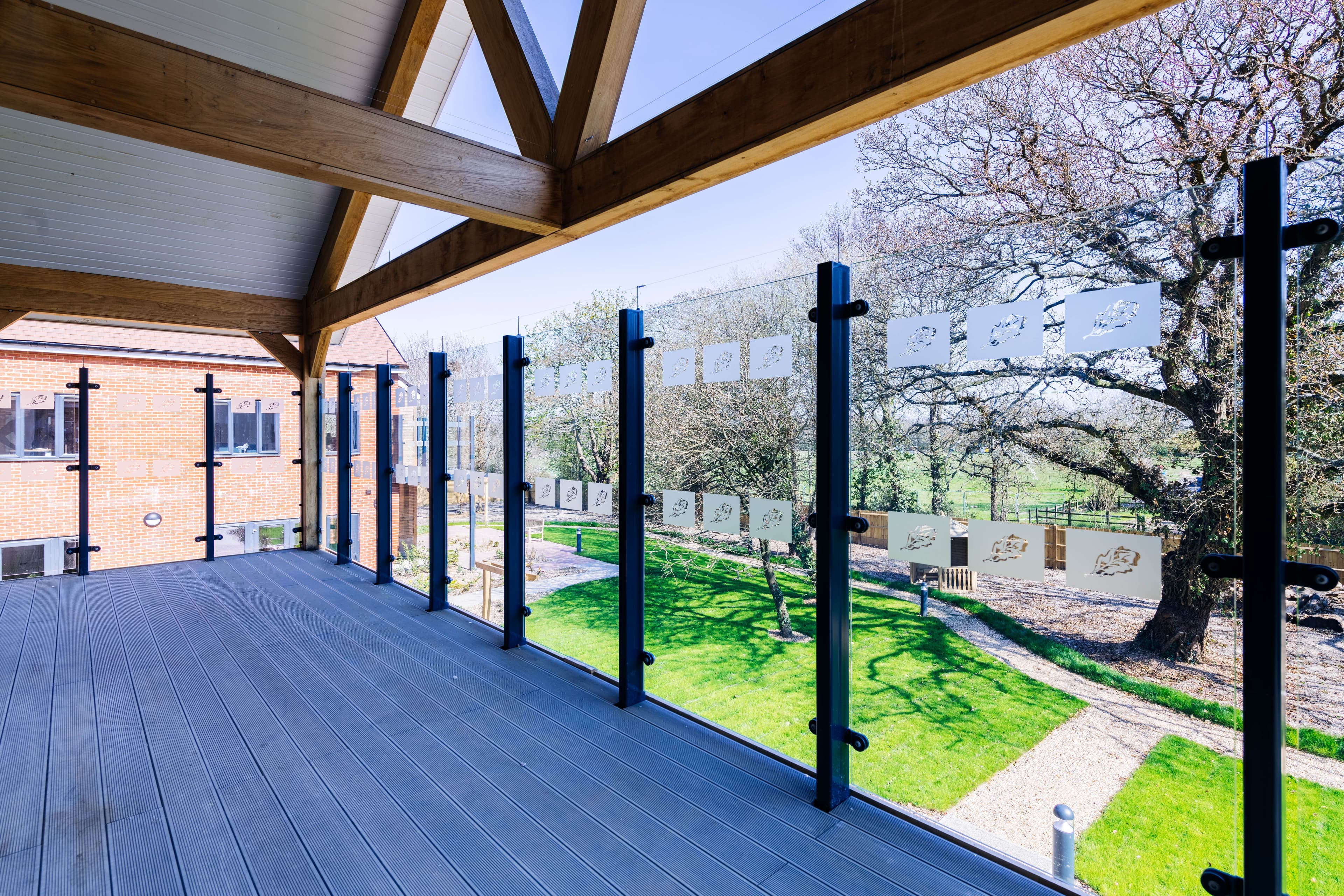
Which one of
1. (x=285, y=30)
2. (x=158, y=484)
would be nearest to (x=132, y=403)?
(x=158, y=484)

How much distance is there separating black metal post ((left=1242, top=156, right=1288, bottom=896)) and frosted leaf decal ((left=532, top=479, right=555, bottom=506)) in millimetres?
2820

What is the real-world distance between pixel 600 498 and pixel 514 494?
0.67 meters

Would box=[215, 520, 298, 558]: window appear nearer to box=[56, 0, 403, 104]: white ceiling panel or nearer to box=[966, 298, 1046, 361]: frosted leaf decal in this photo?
box=[56, 0, 403, 104]: white ceiling panel

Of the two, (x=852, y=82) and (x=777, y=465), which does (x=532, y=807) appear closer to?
(x=777, y=465)

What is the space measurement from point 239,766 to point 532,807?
1.15m

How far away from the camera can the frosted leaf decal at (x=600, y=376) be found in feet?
10.3

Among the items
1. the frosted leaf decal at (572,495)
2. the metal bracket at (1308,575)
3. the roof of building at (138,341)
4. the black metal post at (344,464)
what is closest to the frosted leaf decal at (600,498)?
the frosted leaf decal at (572,495)

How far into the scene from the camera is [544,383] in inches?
138

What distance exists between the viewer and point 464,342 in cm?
422

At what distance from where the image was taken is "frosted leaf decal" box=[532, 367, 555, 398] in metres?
3.46

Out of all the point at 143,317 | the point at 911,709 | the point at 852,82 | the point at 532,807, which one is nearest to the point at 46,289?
the point at 143,317

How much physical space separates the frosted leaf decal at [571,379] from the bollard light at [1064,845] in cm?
253

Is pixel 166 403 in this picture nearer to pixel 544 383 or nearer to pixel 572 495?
pixel 544 383

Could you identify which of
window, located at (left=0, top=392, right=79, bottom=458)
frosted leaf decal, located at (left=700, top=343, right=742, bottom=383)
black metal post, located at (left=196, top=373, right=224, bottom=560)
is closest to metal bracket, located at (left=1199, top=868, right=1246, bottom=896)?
frosted leaf decal, located at (left=700, top=343, right=742, bottom=383)
